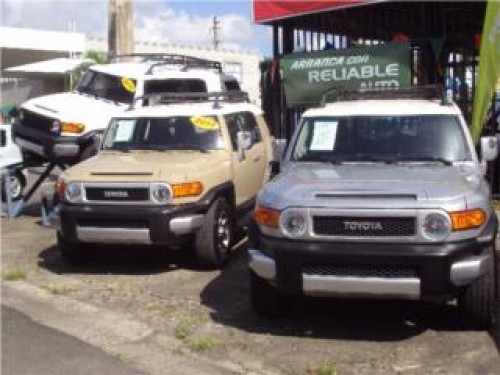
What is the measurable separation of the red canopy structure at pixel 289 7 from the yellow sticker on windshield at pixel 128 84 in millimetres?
2392

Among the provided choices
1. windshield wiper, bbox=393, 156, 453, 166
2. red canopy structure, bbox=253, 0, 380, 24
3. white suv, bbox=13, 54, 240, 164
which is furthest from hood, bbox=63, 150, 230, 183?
red canopy structure, bbox=253, 0, 380, 24

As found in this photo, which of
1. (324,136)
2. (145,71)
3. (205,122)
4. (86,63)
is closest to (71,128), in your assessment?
(145,71)

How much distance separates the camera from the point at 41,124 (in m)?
12.2

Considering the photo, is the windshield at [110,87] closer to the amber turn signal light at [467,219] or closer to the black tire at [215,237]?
the black tire at [215,237]

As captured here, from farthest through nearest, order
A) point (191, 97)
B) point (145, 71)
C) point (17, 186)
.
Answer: point (17, 186)
point (145, 71)
point (191, 97)

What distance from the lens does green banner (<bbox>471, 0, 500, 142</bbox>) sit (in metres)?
8.91

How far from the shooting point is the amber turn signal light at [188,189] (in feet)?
26.1

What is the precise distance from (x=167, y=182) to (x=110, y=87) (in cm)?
556

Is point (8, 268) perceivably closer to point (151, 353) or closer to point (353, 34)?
point (151, 353)

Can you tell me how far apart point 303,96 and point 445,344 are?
7439mm

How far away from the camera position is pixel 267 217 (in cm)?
596

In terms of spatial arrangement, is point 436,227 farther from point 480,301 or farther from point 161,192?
point 161,192

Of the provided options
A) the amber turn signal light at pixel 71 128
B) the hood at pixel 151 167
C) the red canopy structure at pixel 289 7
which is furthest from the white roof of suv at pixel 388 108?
the amber turn signal light at pixel 71 128

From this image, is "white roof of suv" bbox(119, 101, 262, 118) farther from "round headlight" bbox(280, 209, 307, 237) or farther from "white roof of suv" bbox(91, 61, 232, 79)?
"round headlight" bbox(280, 209, 307, 237)
